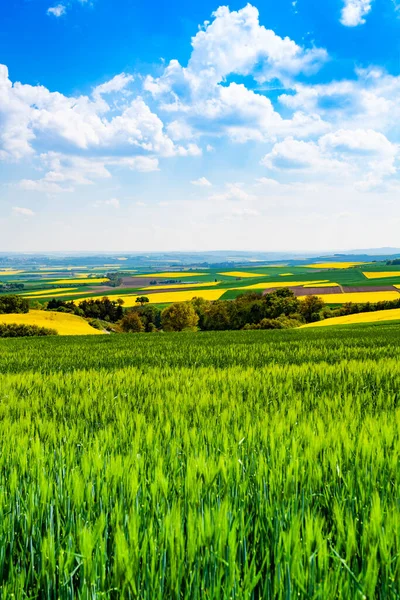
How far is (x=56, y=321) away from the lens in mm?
66875

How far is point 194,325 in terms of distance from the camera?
8400 centimetres

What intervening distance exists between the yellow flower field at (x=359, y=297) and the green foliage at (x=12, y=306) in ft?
187

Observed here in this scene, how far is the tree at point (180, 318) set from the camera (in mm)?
82312

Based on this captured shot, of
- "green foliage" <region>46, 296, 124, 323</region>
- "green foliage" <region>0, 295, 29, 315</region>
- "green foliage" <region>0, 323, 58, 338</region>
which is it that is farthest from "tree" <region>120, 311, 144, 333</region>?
"green foliage" <region>0, 323, 58, 338</region>

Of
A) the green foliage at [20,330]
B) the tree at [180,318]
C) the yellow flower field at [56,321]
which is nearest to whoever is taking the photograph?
the green foliage at [20,330]

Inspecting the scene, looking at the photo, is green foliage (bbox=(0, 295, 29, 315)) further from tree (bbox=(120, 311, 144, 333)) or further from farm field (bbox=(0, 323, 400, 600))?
farm field (bbox=(0, 323, 400, 600))

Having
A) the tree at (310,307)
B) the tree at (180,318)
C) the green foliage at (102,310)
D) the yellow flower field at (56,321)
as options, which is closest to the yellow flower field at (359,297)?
the tree at (310,307)

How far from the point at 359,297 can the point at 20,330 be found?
63767mm

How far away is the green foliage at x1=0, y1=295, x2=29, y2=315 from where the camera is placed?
77.1m

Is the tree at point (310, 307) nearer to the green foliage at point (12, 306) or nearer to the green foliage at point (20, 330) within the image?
the green foliage at point (20, 330)

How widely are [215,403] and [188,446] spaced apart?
6.94ft

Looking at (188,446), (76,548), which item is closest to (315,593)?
(76,548)

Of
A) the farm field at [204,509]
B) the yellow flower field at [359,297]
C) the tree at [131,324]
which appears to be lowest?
the tree at [131,324]

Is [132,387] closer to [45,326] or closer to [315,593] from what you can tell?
[315,593]
